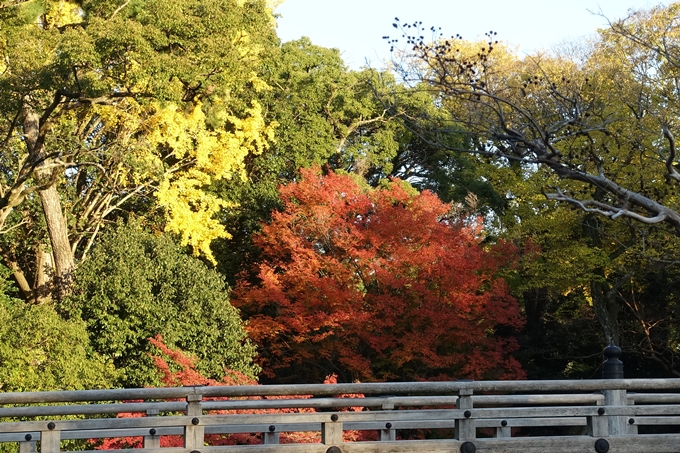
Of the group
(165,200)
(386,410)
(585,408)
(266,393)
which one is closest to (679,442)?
(585,408)

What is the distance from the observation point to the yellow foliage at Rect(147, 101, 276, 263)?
73.5 ft

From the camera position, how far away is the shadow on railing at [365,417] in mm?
8555

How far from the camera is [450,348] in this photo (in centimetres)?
2148

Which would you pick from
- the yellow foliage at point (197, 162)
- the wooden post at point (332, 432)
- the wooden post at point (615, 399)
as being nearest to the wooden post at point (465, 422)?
the wooden post at point (332, 432)

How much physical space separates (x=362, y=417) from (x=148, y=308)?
35.2 ft

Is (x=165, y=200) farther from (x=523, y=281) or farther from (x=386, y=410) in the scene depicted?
(x=386, y=410)

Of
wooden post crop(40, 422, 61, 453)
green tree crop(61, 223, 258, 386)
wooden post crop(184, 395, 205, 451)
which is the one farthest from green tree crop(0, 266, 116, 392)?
wooden post crop(184, 395, 205, 451)

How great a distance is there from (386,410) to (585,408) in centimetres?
206

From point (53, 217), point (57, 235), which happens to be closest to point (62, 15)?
point (53, 217)

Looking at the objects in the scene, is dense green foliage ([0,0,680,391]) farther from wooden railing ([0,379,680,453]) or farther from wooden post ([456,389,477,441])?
wooden post ([456,389,477,441])

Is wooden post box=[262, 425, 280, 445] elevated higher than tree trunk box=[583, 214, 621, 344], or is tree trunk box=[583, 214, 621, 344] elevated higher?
tree trunk box=[583, 214, 621, 344]

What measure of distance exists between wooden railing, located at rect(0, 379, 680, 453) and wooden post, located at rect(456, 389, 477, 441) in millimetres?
10

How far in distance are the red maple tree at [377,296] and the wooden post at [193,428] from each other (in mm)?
11390

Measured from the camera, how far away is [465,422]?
30.9 feet
